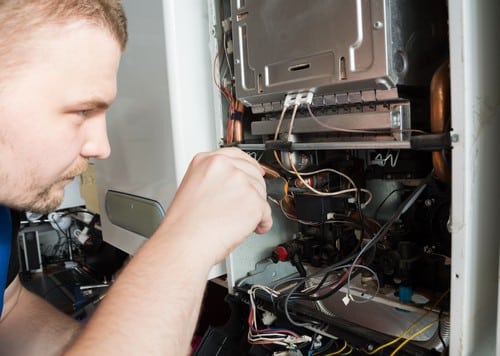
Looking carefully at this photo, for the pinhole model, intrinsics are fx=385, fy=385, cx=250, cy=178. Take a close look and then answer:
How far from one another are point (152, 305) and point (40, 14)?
39cm

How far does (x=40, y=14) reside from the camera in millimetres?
494

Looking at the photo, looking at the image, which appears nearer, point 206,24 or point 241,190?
point 241,190

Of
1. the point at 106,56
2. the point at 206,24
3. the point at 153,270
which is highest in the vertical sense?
the point at 206,24

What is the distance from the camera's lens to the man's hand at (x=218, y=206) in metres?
0.51

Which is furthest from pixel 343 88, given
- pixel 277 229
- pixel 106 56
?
pixel 277 229

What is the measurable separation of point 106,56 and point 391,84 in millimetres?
454

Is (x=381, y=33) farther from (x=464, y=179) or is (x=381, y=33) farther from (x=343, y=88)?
(x=464, y=179)

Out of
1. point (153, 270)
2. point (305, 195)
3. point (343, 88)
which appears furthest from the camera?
point (305, 195)

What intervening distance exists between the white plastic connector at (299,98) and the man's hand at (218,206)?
207 mm

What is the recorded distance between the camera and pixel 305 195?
86 cm

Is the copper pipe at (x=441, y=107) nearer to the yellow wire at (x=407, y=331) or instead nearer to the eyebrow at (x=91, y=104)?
the yellow wire at (x=407, y=331)

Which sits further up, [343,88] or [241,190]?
[343,88]

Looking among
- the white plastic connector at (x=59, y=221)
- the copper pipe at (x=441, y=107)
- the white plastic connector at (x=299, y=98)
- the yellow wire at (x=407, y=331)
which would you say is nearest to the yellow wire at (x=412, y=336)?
the yellow wire at (x=407, y=331)

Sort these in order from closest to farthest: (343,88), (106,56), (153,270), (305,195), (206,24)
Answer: (153,270)
(106,56)
(343,88)
(305,195)
(206,24)
